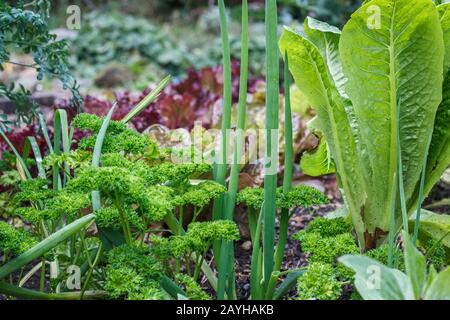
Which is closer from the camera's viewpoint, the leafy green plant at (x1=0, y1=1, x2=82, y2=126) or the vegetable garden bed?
the vegetable garden bed

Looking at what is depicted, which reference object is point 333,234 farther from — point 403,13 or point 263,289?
point 403,13

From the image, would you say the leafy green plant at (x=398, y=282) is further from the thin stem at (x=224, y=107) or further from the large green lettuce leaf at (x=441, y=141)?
the large green lettuce leaf at (x=441, y=141)

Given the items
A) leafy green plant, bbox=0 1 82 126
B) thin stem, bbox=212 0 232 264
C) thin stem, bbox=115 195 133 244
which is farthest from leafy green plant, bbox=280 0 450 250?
leafy green plant, bbox=0 1 82 126

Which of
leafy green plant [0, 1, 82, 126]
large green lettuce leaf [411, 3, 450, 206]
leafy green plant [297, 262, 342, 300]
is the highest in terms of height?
leafy green plant [0, 1, 82, 126]

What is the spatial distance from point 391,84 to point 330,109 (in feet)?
0.57

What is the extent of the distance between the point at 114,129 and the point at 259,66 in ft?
12.3

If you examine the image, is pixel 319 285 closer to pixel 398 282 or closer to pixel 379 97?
pixel 398 282

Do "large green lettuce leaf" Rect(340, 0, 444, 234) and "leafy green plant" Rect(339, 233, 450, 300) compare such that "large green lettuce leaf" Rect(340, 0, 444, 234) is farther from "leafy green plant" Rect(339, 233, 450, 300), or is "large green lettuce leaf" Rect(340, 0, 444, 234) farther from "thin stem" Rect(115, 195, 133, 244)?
"thin stem" Rect(115, 195, 133, 244)

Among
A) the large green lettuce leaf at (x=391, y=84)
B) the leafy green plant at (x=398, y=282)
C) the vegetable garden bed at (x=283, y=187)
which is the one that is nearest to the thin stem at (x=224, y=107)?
the vegetable garden bed at (x=283, y=187)

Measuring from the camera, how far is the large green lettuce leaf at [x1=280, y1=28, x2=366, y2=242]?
1678 mm

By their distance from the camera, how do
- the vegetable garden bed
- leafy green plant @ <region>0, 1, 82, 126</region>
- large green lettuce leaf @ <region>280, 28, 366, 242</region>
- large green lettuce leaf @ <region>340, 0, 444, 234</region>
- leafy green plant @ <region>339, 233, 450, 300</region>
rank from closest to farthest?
leafy green plant @ <region>339, 233, 450, 300</region> < the vegetable garden bed < large green lettuce leaf @ <region>340, 0, 444, 234</region> < large green lettuce leaf @ <region>280, 28, 366, 242</region> < leafy green plant @ <region>0, 1, 82, 126</region>

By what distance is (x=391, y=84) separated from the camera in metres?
1.60
